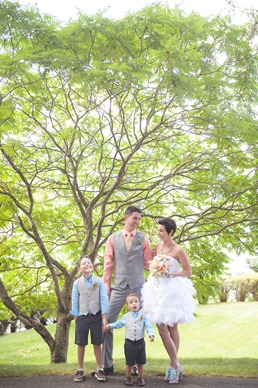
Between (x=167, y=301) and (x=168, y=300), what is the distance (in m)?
0.02

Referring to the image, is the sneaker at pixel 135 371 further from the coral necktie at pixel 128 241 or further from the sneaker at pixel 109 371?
the coral necktie at pixel 128 241

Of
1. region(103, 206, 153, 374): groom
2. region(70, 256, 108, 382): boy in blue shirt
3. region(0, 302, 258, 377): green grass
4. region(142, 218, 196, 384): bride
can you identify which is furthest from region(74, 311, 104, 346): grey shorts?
region(0, 302, 258, 377): green grass

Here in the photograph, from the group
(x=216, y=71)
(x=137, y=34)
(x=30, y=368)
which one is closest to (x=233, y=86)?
(x=216, y=71)

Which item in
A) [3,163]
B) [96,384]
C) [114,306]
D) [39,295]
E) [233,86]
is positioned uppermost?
[233,86]

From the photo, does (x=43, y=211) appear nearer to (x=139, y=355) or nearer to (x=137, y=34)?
(x=137, y=34)

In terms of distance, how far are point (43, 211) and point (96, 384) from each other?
545 cm

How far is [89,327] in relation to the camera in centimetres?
581

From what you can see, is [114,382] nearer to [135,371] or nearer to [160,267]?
[135,371]

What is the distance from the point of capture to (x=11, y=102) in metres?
7.34

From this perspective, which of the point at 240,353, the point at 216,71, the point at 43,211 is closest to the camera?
the point at 216,71

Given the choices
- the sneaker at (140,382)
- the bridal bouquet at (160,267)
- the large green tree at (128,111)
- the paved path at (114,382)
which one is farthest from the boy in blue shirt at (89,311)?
the large green tree at (128,111)

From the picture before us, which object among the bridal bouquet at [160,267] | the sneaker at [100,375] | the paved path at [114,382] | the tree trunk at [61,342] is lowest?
the paved path at [114,382]

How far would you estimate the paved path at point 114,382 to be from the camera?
18.5ft

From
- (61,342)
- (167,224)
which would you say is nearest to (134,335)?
(167,224)
